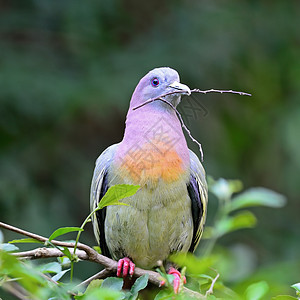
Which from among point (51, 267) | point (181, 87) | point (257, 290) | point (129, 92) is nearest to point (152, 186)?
point (181, 87)

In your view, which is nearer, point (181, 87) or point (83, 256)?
point (83, 256)

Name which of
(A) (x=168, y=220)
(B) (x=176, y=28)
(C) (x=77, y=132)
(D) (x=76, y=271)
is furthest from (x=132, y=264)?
(B) (x=176, y=28)

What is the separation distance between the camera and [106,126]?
5738mm

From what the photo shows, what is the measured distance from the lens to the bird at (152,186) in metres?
2.66

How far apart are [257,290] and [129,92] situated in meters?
3.47

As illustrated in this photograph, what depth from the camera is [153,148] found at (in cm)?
269

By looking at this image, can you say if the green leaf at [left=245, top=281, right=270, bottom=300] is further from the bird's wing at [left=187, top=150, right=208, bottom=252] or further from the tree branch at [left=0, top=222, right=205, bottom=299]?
the bird's wing at [left=187, top=150, right=208, bottom=252]

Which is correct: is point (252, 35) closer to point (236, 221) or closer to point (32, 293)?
point (236, 221)

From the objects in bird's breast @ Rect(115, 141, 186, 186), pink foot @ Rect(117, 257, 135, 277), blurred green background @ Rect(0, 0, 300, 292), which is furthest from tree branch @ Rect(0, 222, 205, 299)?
blurred green background @ Rect(0, 0, 300, 292)

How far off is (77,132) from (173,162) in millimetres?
2945

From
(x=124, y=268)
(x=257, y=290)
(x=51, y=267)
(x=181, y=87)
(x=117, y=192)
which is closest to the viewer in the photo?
(x=257, y=290)

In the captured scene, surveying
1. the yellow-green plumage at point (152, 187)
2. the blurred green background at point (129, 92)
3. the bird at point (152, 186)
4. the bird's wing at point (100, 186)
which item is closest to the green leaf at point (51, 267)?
the bird at point (152, 186)

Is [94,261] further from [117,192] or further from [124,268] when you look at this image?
[124,268]

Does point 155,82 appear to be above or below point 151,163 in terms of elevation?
above
